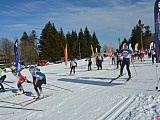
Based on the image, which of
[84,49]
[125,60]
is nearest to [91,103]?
[125,60]

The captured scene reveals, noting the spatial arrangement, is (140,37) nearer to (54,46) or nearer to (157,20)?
(54,46)

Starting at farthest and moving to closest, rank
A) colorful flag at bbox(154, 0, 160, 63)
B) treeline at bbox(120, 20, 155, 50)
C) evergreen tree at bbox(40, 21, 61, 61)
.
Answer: treeline at bbox(120, 20, 155, 50) → evergreen tree at bbox(40, 21, 61, 61) → colorful flag at bbox(154, 0, 160, 63)

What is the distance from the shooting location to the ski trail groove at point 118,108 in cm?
699

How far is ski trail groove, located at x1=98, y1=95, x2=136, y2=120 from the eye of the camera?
6988 mm

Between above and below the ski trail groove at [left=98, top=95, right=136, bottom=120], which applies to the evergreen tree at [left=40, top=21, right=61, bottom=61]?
above

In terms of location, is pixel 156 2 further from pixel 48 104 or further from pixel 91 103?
pixel 48 104

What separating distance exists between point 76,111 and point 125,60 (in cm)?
719

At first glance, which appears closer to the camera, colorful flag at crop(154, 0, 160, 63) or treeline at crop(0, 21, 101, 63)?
colorful flag at crop(154, 0, 160, 63)

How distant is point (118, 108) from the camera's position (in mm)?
7871

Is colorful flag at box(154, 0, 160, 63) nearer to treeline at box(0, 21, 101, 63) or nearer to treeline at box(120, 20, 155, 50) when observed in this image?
treeline at box(0, 21, 101, 63)

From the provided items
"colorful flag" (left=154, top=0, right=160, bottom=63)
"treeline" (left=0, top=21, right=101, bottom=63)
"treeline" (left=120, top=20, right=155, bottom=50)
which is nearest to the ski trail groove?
"colorful flag" (left=154, top=0, right=160, bottom=63)

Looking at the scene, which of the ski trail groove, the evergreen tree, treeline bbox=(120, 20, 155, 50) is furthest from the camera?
treeline bbox=(120, 20, 155, 50)

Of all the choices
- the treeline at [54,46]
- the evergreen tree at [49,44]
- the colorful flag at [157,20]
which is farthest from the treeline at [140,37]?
the colorful flag at [157,20]

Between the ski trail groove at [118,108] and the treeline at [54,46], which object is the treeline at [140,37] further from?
the ski trail groove at [118,108]
